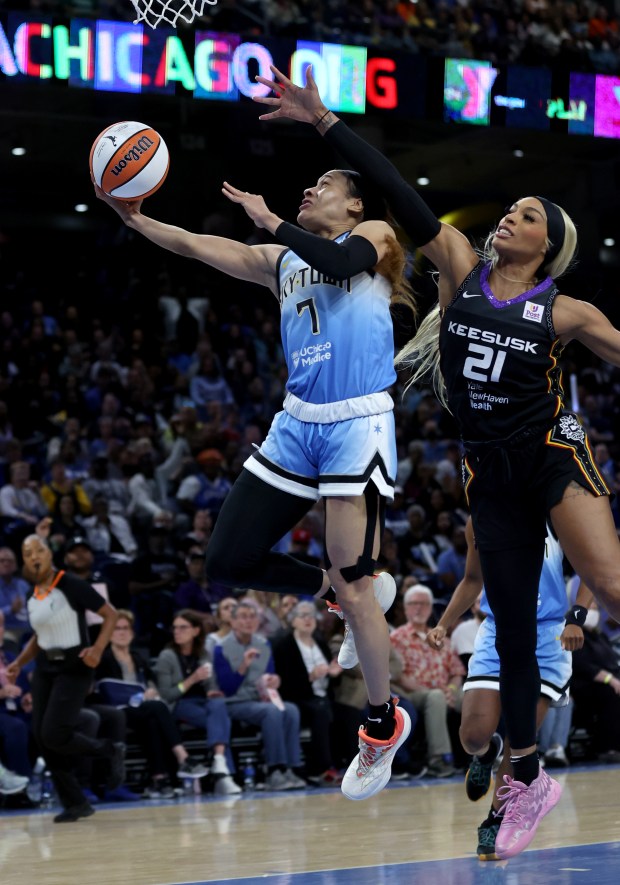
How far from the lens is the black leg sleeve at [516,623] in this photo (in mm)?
5336

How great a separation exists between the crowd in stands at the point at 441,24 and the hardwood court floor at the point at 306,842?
9667 millimetres

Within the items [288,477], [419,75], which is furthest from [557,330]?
[419,75]

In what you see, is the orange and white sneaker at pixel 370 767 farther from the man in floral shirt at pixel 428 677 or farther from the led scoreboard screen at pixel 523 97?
the led scoreboard screen at pixel 523 97

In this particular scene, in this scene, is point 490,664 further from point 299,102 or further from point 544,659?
point 299,102

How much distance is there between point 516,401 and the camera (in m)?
5.25

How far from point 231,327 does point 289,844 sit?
12.7 meters

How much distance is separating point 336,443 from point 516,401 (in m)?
0.81

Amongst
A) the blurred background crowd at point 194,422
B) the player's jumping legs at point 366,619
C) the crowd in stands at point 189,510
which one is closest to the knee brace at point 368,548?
the player's jumping legs at point 366,619

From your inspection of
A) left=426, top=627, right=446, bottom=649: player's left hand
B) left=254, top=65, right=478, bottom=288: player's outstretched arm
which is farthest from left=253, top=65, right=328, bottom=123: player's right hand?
left=426, top=627, right=446, bottom=649: player's left hand

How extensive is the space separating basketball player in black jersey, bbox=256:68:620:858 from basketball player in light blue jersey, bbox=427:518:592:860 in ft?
3.70

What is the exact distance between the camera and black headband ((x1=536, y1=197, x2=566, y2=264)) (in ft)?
17.6

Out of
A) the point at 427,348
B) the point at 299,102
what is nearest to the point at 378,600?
the point at 427,348

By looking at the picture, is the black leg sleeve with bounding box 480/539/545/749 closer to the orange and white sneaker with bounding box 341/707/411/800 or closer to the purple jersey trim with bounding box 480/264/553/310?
the orange and white sneaker with bounding box 341/707/411/800

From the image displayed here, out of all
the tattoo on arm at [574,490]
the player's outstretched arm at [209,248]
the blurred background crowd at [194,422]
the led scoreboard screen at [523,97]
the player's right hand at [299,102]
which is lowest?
the blurred background crowd at [194,422]
